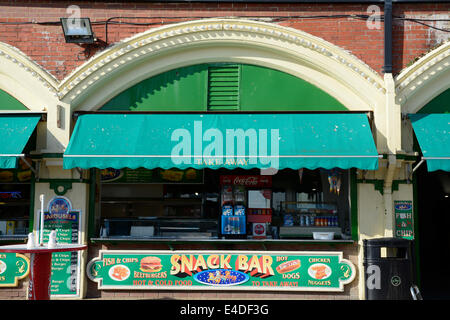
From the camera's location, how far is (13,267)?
9.31 metres

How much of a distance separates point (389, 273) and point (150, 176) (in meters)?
5.00

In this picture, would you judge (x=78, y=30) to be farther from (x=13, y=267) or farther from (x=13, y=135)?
(x=13, y=267)

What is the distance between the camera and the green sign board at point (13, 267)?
9297 millimetres

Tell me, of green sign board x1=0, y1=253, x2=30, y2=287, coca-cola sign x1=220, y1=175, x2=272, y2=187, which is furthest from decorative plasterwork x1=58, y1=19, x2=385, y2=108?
green sign board x1=0, y1=253, x2=30, y2=287

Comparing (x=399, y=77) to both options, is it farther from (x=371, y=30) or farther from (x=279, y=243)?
(x=279, y=243)

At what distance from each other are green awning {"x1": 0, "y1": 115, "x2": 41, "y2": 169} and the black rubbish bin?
6336 mm

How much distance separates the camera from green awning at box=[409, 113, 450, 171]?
8.55 m

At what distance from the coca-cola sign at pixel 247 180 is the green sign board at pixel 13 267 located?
412 centimetres

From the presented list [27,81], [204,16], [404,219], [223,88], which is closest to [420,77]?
[404,219]

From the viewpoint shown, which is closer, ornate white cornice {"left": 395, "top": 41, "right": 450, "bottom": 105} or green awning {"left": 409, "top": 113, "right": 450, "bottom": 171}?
green awning {"left": 409, "top": 113, "right": 450, "bottom": 171}

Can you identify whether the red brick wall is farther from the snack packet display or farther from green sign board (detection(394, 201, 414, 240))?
the snack packet display

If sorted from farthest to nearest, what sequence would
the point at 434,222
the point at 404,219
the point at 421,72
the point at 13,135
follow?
the point at 434,222
the point at 421,72
the point at 404,219
the point at 13,135

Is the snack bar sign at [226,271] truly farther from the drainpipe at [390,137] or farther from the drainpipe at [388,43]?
the drainpipe at [388,43]

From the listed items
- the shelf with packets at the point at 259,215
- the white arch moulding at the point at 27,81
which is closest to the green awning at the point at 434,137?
the shelf with packets at the point at 259,215
